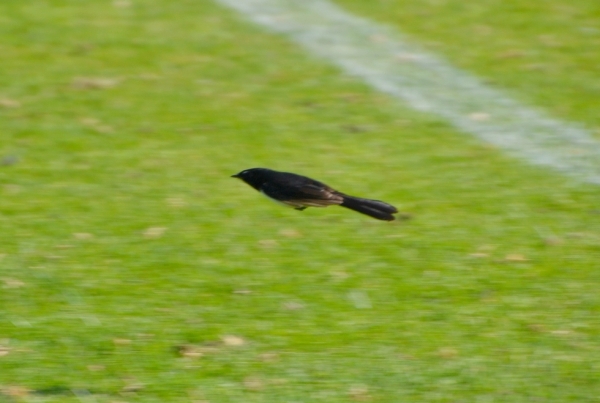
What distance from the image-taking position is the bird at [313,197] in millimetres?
6027

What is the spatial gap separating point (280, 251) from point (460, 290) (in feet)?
4.15

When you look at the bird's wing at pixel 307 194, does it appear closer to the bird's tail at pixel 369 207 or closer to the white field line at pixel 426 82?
the bird's tail at pixel 369 207

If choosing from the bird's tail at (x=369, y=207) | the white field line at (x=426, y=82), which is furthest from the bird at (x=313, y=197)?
the white field line at (x=426, y=82)

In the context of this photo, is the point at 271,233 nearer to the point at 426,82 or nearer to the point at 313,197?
the point at 313,197

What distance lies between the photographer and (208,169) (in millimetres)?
8562

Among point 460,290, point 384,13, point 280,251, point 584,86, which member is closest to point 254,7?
point 384,13

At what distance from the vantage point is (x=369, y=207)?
19.9 feet

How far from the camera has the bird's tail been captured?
237 inches

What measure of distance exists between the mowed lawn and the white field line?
233 mm

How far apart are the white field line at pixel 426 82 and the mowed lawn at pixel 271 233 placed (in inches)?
9.2

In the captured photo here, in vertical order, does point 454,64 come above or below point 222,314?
above

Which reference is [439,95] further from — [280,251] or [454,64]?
[280,251]

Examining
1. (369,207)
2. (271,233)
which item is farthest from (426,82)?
(369,207)

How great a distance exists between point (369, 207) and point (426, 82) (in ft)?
15.5
